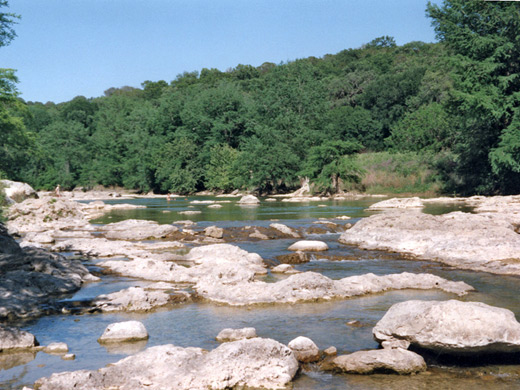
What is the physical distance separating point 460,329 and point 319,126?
61.3 metres

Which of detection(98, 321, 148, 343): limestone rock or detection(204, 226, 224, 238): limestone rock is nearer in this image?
detection(98, 321, 148, 343): limestone rock

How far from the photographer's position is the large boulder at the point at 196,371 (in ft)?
23.6

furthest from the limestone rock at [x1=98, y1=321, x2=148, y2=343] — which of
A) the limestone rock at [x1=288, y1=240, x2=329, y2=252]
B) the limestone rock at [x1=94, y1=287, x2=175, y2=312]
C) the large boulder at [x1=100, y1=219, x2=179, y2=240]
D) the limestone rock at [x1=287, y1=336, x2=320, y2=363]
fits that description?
the large boulder at [x1=100, y1=219, x2=179, y2=240]

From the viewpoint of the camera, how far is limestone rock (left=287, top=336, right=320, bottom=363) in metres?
8.32

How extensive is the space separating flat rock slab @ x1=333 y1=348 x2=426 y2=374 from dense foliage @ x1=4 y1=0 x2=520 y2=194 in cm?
3287

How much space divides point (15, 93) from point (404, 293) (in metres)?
33.1

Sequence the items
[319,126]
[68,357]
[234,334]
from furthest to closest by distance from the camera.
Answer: [319,126] < [234,334] < [68,357]

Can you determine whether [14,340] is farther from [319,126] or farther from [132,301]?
[319,126]

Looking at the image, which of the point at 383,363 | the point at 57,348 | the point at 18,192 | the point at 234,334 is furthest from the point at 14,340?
the point at 18,192

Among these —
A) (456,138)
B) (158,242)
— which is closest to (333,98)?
(456,138)

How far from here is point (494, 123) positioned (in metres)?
41.3

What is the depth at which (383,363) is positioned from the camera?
7.82m

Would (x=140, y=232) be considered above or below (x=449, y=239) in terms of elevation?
below

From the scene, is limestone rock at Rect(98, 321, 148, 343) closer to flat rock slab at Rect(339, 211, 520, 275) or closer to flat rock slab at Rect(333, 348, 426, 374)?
flat rock slab at Rect(333, 348, 426, 374)
